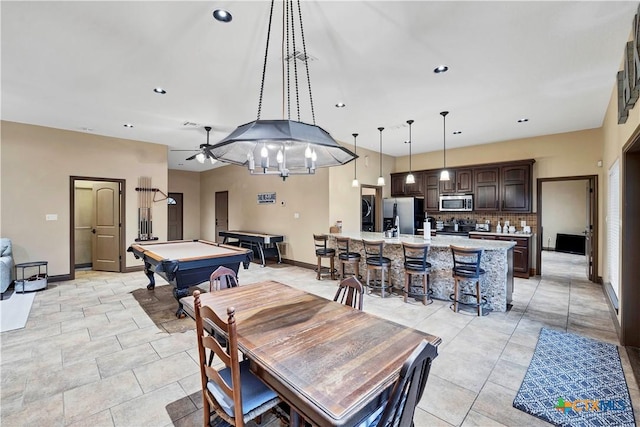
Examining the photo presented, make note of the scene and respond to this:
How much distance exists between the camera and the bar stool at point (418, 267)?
421 cm

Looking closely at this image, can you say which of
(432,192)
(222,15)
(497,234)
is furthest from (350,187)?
(222,15)

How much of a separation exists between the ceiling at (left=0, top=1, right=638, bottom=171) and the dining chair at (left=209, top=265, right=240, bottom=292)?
2.22 metres

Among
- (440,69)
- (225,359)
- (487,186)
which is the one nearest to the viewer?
(225,359)

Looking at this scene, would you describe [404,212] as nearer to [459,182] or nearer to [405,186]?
[405,186]

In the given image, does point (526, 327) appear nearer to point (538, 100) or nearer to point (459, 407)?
point (459, 407)

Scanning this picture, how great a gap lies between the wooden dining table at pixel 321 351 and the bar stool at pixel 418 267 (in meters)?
2.41

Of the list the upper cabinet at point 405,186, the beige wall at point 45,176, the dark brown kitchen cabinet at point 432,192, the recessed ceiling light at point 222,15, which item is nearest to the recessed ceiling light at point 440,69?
the recessed ceiling light at point 222,15

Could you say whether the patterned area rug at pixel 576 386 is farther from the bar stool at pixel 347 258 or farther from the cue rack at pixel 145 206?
the cue rack at pixel 145 206

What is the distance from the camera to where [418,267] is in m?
4.28

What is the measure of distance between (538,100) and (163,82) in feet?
16.9

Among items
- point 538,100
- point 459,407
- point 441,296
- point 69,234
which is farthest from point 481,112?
point 69,234

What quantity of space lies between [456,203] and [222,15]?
6325 millimetres

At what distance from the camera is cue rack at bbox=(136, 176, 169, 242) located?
6570mm

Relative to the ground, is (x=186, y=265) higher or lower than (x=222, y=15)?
lower
